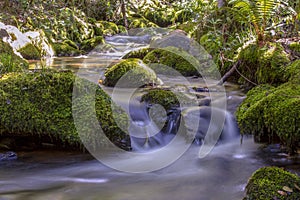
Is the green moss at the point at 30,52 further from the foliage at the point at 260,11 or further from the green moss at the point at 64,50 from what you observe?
the foliage at the point at 260,11

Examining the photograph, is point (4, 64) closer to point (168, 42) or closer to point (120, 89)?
point (120, 89)

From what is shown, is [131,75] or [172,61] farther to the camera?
[172,61]

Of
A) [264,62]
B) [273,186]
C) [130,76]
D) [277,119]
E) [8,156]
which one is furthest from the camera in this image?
[130,76]

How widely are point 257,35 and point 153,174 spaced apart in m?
3.70

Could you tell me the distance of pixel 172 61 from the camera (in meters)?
7.68

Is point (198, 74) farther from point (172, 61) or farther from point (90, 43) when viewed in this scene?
point (90, 43)

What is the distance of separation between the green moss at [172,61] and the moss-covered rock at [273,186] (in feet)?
16.7

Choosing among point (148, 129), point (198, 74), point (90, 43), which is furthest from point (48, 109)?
point (90, 43)

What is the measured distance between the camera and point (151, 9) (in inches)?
835

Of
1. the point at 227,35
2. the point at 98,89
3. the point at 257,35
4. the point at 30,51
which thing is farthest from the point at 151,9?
the point at 98,89

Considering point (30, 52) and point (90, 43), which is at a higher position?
point (90, 43)

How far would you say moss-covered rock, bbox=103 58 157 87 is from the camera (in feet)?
20.1

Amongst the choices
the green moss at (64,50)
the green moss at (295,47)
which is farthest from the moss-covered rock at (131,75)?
the green moss at (64,50)

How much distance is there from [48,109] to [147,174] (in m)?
1.39
